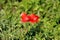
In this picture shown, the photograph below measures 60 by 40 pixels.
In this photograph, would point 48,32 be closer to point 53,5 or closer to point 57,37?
point 57,37

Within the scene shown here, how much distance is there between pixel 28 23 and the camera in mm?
3885

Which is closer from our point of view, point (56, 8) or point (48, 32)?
point (48, 32)

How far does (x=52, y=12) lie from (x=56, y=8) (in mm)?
107

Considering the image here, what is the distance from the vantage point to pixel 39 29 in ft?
12.7

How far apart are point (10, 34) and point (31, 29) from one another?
363mm

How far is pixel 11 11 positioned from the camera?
14.8ft

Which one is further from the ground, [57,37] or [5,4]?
[5,4]

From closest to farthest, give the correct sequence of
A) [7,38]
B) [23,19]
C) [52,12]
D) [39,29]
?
[23,19] → [7,38] → [39,29] → [52,12]

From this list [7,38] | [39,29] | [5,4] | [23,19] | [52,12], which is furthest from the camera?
[5,4]

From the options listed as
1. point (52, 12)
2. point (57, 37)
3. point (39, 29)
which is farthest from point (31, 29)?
point (52, 12)

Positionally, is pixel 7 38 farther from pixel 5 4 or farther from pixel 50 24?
pixel 5 4

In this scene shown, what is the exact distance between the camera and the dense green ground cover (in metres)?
3.70

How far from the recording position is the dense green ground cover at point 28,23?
370 cm

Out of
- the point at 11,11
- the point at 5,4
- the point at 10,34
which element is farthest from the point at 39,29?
the point at 5,4
